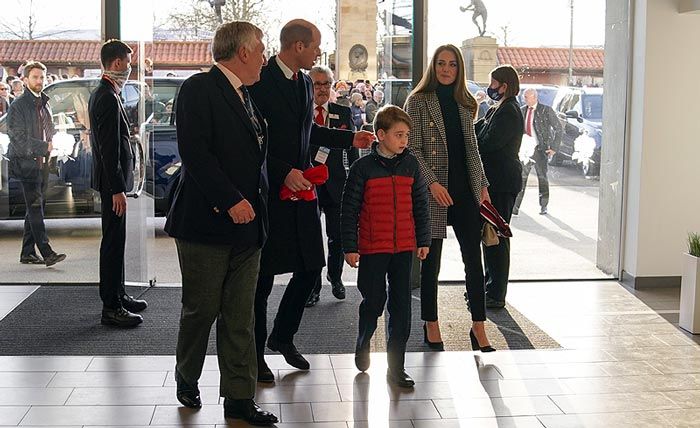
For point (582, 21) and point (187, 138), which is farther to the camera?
point (582, 21)

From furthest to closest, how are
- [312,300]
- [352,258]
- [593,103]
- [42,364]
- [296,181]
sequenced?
[593,103], [312,300], [42,364], [352,258], [296,181]

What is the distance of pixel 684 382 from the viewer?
5066mm

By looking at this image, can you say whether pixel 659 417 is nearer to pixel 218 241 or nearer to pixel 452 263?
pixel 218 241

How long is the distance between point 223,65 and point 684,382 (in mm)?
2757

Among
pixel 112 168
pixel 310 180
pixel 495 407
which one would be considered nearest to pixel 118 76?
pixel 112 168

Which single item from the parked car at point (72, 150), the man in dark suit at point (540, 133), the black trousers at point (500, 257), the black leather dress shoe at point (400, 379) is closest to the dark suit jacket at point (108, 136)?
the parked car at point (72, 150)

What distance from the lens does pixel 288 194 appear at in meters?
4.78

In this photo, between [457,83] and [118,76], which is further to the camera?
[118,76]

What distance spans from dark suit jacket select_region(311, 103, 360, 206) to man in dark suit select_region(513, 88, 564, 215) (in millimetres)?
1773

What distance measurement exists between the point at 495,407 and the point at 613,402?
1.84ft

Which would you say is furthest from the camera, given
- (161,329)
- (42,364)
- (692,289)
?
(161,329)

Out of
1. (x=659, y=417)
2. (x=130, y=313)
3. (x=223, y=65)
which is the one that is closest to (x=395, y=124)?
(x=223, y=65)

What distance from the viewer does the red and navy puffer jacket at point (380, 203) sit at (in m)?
4.88

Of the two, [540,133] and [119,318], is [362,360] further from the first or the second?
[540,133]
